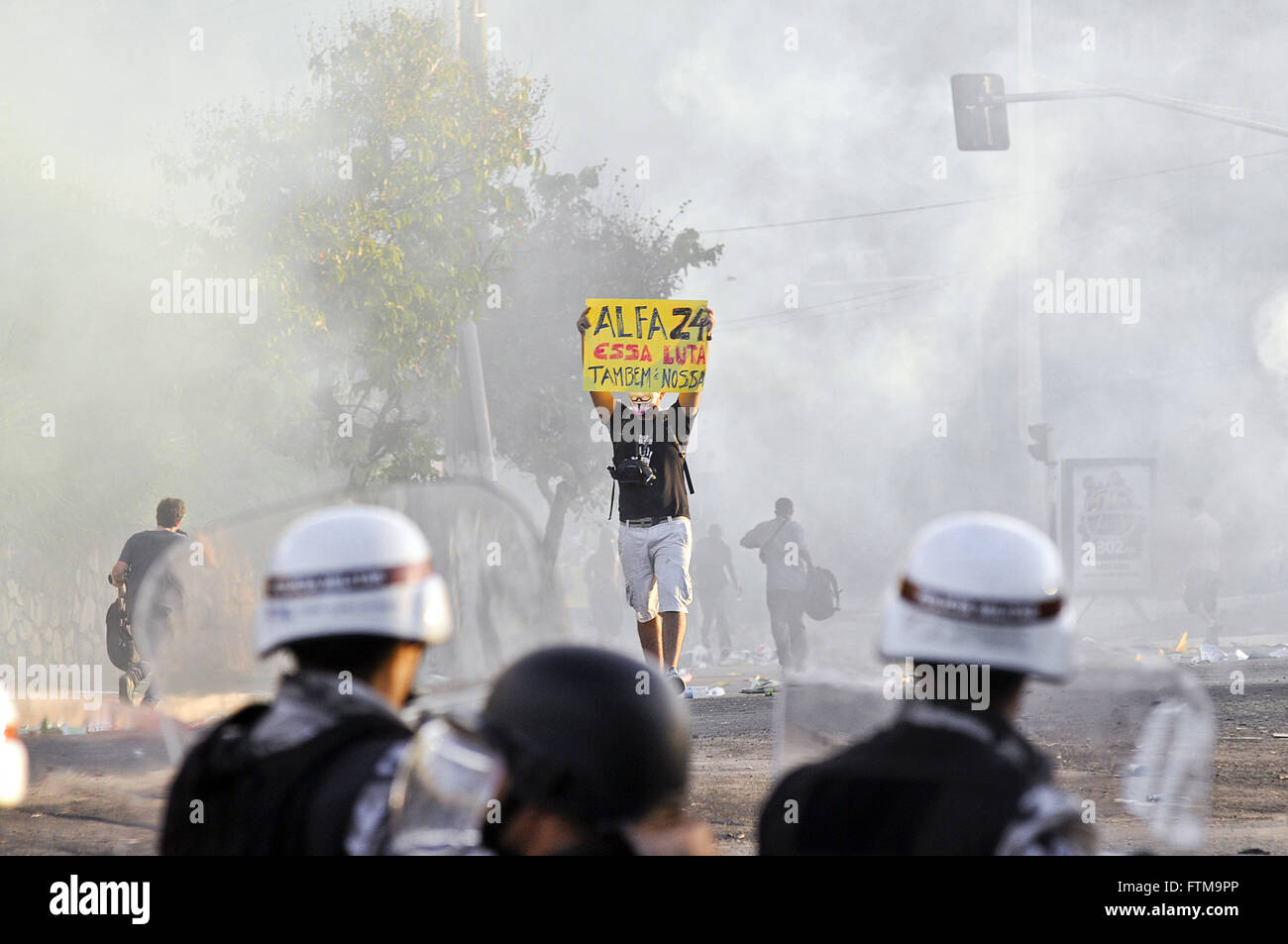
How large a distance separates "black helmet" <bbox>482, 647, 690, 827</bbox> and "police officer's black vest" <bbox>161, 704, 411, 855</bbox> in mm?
209

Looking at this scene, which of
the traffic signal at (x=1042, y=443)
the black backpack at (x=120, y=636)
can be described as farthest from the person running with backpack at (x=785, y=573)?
the traffic signal at (x=1042, y=443)

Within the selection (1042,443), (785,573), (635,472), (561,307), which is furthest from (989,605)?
(561,307)

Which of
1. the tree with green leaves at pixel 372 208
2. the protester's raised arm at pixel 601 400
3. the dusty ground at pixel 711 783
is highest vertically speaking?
the tree with green leaves at pixel 372 208

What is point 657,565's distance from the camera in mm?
7844

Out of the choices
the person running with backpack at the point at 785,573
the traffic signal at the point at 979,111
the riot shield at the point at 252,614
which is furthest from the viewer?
the traffic signal at the point at 979,111

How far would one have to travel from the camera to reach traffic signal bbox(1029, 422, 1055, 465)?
66.1ft

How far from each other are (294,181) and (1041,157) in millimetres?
23509

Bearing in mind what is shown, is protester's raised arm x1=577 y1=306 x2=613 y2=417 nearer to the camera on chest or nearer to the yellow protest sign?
the yellow protest sign

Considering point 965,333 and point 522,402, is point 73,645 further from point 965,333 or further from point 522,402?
point 965,333

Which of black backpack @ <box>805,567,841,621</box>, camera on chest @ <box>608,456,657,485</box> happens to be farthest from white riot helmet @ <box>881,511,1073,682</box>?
black backpack @ <box>805,567,841,621</box>

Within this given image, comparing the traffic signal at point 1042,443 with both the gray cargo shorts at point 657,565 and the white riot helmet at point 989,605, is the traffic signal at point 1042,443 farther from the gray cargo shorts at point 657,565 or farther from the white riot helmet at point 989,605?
the white riot helmet at point 989,605

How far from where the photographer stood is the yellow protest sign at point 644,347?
27.8ft

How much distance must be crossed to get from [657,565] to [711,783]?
4.69 feet

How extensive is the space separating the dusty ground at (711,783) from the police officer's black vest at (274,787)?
214 centimetres
